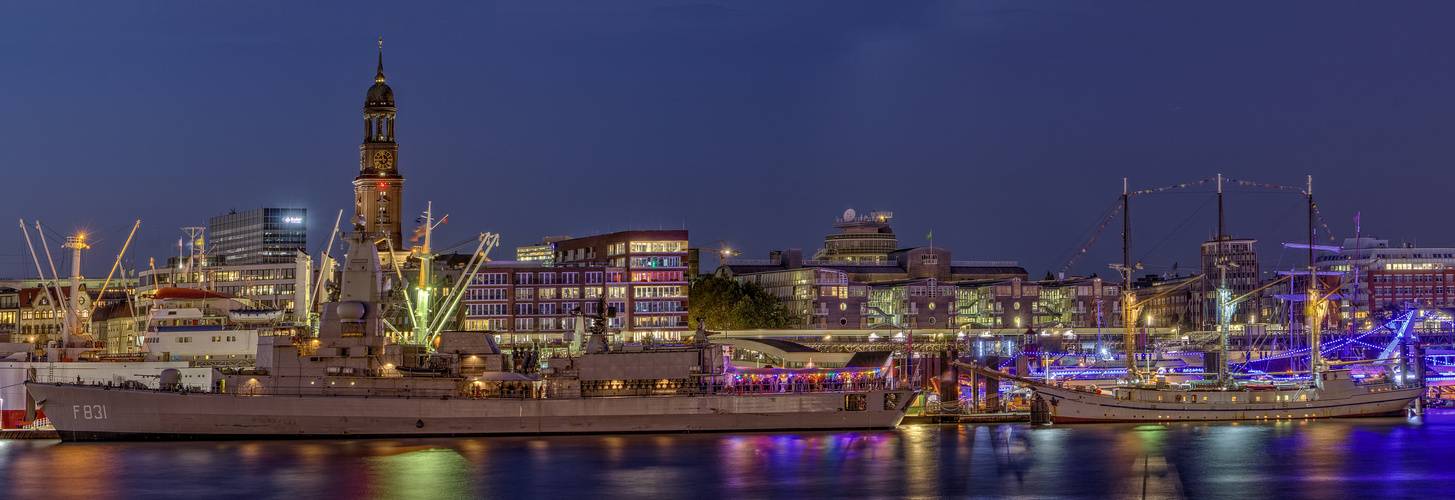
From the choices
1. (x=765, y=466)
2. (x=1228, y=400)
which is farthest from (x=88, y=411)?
(x=1228, y=400)

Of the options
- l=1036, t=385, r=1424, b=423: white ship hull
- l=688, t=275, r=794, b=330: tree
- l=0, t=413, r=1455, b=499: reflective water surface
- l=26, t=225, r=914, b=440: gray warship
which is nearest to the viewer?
l=0, t=413, r=1455, b=499: reflective water surface

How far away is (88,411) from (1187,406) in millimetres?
63567

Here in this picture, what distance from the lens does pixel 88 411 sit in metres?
76.7

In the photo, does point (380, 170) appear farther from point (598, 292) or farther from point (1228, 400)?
point (1228, 400)

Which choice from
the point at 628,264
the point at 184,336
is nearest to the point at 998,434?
the point at 184,336

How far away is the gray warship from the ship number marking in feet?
0.23

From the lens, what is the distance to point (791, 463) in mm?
67688

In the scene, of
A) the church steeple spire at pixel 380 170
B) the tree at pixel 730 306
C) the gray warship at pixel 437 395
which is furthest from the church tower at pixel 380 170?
the gray warship at pixel 437 395

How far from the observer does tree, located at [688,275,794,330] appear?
165750 mm

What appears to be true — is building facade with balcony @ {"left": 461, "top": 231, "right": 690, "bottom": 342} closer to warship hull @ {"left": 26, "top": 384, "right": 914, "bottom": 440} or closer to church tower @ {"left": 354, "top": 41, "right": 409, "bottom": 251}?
church tower @ {"left": 354, "top": 41, "right": 409, "bottom": 251}

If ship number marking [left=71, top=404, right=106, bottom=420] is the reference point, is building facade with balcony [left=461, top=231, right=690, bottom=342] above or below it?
above

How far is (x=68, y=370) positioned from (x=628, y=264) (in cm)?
6340

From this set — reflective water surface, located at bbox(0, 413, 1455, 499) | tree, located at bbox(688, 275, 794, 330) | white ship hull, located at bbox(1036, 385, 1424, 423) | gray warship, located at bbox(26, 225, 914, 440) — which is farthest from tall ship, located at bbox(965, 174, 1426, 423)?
tree, located at bbox(688, 275, 794, 330)

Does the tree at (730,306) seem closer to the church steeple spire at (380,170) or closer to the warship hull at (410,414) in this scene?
the church steeple spire at (380,170)
